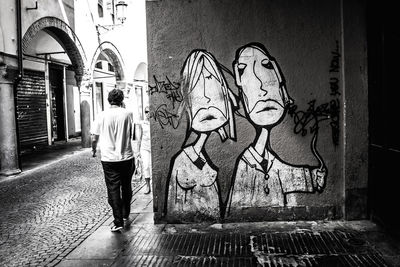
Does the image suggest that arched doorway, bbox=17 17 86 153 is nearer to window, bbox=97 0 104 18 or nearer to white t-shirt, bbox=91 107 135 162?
window, bbox=97 0 104 18

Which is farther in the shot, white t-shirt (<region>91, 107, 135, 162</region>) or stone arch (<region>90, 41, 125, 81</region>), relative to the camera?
stone arch (<region>90, 41, 125, 81</region>)

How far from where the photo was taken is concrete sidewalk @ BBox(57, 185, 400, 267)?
4355 mm

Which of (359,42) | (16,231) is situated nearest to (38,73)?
(16,231)

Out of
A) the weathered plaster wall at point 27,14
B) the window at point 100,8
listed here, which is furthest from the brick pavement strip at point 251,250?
the window at point 100,8

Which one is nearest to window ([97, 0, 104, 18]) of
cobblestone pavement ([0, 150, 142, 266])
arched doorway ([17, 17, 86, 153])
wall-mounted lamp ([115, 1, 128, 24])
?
wall-mounted lamp ([115, 1, 128, 24])

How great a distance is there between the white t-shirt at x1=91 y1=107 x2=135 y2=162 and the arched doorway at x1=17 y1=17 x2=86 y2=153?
7.11 metres

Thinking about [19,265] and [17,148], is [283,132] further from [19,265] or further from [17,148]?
[17,148]

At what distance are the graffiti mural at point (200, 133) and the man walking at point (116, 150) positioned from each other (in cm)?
65

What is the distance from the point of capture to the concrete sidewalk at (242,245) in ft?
14.3

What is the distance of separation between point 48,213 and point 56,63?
12.6 metres

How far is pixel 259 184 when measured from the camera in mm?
5660

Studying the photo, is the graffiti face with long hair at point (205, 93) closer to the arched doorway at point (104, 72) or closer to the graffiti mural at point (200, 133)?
the graffiti mural at point (200, 133)

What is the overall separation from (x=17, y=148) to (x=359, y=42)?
8830 mm

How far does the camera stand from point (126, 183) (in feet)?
19.0
